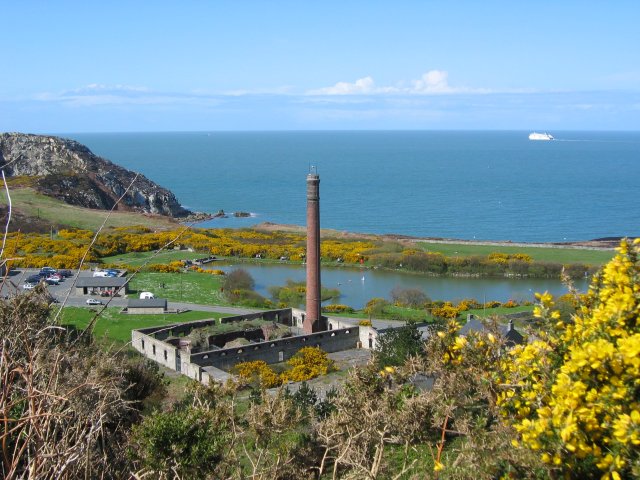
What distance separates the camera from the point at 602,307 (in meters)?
6.68

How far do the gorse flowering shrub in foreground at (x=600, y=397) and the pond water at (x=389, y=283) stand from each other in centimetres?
3443

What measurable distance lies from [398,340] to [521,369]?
57.2 feet

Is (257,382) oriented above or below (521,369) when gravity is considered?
below

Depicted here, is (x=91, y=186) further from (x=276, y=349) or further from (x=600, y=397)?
(x=600, y=397)

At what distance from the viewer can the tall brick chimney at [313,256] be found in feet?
99.5

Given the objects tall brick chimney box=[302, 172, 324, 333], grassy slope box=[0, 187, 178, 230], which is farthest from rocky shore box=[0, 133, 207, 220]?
tall brick chimney box=[302, 172, 324, 333]

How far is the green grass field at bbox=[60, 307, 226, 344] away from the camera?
31358 millimetres

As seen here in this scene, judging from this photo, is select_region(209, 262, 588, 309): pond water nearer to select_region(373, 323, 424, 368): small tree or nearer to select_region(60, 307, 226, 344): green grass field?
select_region(60, 307, 226, 344): green grass field

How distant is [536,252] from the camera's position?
6075 cm

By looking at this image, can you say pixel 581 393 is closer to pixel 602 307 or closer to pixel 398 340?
pixel 602 307

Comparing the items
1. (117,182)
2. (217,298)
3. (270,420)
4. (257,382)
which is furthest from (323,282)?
(117,182)

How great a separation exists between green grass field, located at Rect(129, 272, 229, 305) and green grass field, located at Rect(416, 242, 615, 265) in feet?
75.4

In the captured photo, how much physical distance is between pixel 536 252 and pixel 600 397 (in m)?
57.6

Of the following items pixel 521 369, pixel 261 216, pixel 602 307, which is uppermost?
pixel 602 307
